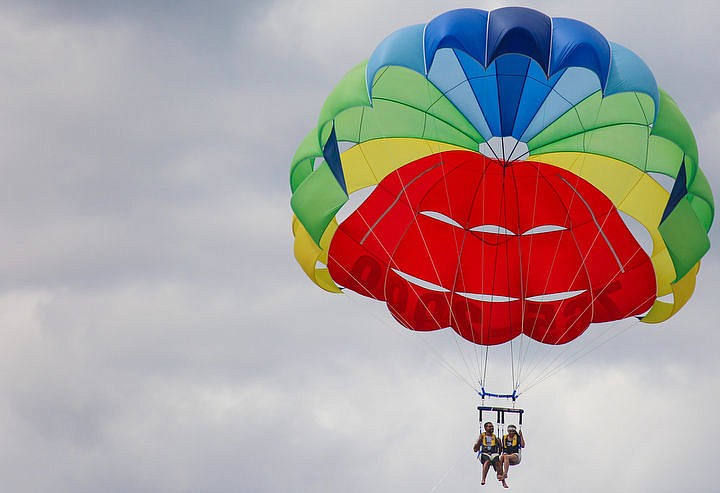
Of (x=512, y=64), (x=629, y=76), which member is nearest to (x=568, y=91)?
(x=512, y=64)

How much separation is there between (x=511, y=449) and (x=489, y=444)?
0.35 metres

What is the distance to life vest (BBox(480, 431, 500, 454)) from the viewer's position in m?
26.7

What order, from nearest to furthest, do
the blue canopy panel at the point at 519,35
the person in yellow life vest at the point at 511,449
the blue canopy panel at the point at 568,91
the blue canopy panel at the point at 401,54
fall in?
1. the blue canopy panel at the point at 519,35
2. the blue canopy panel at the point at 401,54
3. the person in yellow life vest at the point at 511,449
4. the blue canopy panel at the point at 568,91

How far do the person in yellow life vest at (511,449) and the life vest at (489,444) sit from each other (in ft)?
0.43

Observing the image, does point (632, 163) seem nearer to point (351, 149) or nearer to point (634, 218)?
point (634, 218)

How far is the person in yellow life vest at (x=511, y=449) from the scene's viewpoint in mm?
26625

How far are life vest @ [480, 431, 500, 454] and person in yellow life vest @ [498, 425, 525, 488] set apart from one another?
130 mm

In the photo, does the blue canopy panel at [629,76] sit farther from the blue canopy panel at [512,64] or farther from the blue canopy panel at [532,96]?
the blue canopy panel at [532,96]

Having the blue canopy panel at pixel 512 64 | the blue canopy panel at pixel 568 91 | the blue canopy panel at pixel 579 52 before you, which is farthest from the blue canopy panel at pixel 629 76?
the blue canopy panel at pixel 568 91

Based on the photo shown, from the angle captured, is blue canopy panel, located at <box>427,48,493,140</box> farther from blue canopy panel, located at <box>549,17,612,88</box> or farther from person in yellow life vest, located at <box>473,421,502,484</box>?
person in yellow life vest, located at <box>473,421,502,484</box>

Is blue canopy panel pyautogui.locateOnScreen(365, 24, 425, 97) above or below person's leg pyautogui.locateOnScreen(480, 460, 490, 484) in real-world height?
above

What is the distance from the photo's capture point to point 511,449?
26.7m

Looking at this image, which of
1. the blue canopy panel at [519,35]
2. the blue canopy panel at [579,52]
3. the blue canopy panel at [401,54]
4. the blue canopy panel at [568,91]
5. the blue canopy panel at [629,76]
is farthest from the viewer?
the blue canopy panel at [568,91]

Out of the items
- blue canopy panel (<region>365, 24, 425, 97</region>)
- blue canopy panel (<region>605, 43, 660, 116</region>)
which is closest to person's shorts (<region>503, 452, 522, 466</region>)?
blue canopy panel (<region>605, 43, 660, 116</region>)
